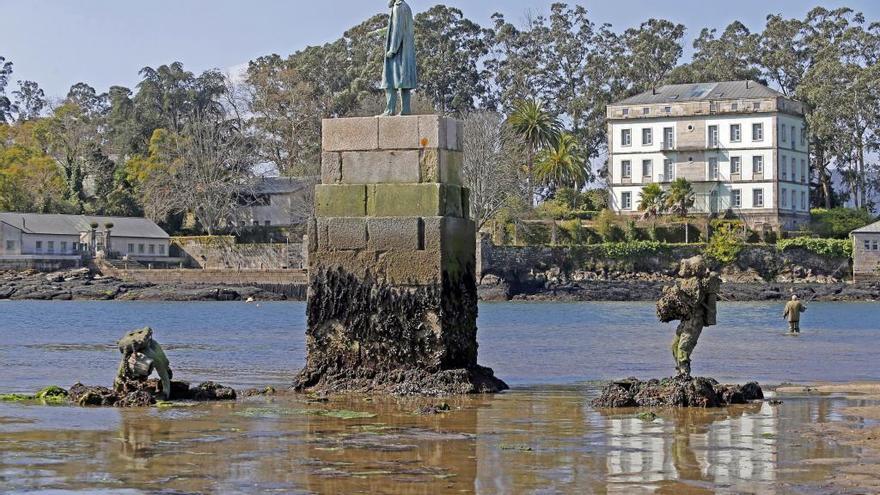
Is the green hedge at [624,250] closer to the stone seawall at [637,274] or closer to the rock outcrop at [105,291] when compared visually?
the stone seawall at [637,274]

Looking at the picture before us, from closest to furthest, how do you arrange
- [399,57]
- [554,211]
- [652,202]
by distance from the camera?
[399,57] → [554,211] → [652,202]

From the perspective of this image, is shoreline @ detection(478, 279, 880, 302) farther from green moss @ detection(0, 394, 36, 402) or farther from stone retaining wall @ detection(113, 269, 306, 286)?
green moss @ detection(0, 394, 36, 402)

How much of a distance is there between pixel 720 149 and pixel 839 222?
8.99 metres

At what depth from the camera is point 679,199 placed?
303 ft

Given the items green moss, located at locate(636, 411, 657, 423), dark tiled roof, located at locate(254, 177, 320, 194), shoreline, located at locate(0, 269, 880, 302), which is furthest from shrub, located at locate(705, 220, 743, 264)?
green moss, located at locate(636, 411, 657, 423)

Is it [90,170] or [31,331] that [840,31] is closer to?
[90,170]

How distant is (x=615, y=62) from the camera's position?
111312mm

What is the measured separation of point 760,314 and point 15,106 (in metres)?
98.1

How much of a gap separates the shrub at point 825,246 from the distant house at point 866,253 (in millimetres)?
870

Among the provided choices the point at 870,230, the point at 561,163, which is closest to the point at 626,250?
the point at 561,163

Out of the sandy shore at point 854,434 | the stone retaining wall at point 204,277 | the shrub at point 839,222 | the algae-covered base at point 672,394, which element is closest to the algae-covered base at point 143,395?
the algae-covered base at point 672,394

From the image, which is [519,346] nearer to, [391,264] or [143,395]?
[391,264]

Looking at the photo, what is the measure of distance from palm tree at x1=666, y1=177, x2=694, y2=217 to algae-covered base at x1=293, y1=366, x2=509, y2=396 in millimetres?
74856

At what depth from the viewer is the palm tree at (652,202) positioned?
92.4m
